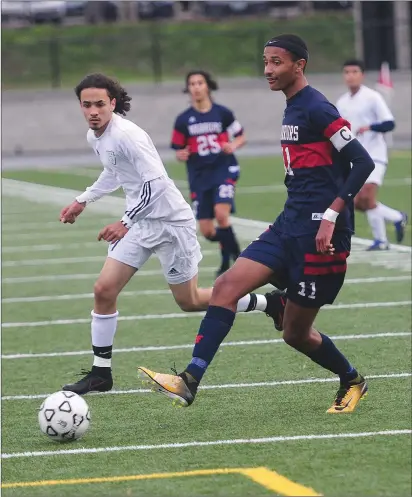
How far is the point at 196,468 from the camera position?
6570mm

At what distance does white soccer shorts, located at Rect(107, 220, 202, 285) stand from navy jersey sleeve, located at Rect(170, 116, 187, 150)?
19.0 feet

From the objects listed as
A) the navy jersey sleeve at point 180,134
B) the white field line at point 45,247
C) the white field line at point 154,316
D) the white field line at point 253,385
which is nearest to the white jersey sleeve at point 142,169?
the white field line at point 253,385

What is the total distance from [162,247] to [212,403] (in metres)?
1.21

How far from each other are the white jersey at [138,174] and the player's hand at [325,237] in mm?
1676

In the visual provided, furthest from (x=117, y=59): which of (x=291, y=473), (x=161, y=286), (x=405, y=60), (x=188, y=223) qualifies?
(x=291, y=473)

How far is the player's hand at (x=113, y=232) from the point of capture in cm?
845

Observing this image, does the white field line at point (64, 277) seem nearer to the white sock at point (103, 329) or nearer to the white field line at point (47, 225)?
the white field line at point (47, 225)

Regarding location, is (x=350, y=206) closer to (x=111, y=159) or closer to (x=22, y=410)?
(x=111, y=159)

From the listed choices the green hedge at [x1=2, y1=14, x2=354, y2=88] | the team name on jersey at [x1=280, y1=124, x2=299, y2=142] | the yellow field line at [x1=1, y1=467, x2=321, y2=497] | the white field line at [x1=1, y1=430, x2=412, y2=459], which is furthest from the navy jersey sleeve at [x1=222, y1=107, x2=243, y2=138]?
the green hedge at [x1=2, y1=14, x2=354, y2=88]

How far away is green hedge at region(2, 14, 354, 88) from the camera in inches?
1773

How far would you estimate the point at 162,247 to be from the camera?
9.00 m

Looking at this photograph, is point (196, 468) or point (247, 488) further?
point (196, 468)

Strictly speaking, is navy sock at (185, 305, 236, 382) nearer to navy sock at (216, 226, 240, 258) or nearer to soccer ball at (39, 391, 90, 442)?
soccer ball at (39, 391, 90, 442)

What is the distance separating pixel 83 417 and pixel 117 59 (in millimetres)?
39878
